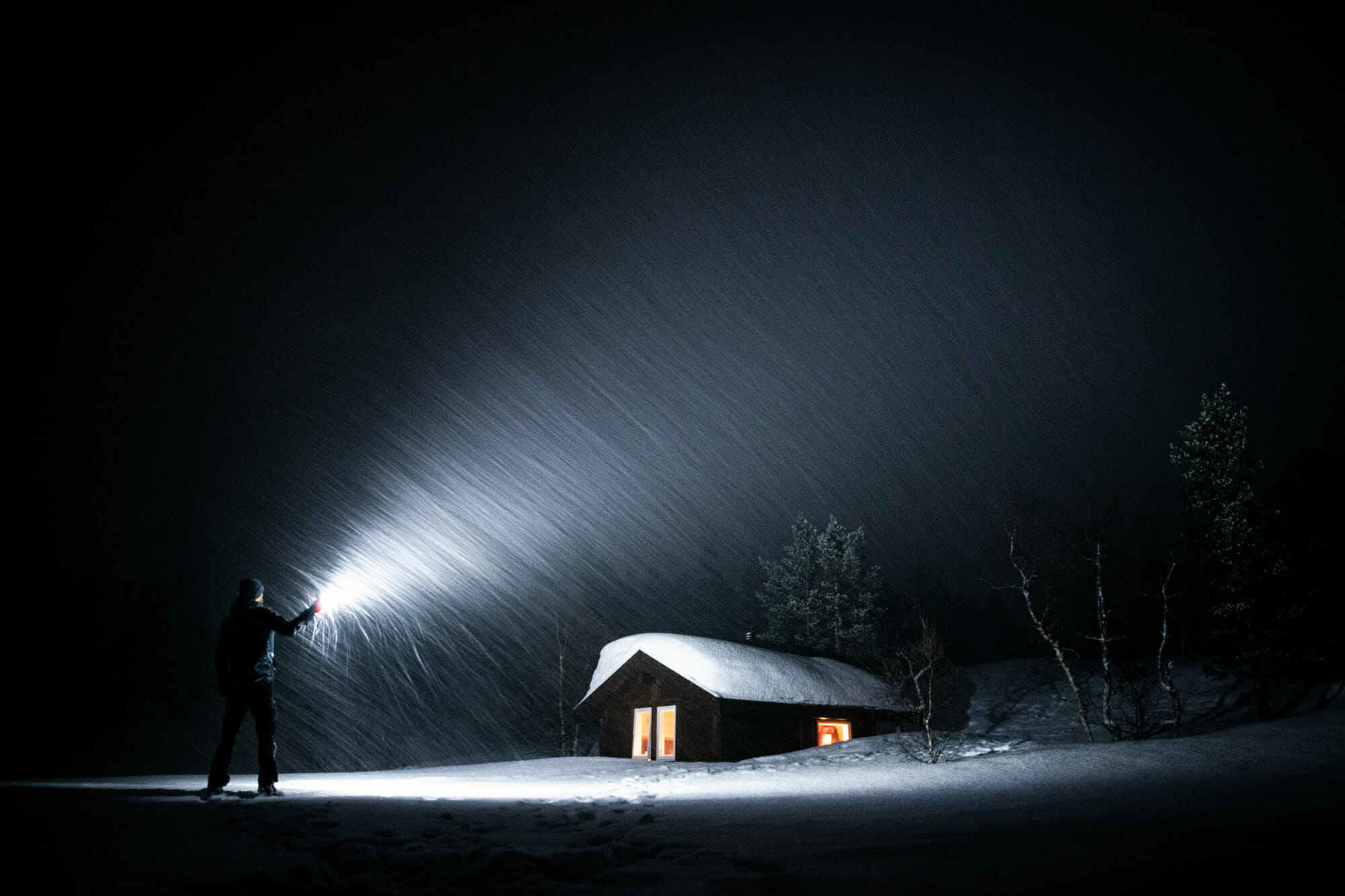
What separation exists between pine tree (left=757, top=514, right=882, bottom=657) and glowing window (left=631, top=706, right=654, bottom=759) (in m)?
16.2

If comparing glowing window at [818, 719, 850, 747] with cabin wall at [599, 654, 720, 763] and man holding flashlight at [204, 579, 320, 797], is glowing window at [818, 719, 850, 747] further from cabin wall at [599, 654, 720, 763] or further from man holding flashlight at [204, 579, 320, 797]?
man holding flashlight at [204, 579, 320, 797]

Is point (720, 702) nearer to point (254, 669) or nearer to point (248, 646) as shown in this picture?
point (254, 669)

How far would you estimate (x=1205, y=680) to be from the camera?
32.4 metres

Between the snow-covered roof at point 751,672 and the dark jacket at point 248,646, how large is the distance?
1702 cm

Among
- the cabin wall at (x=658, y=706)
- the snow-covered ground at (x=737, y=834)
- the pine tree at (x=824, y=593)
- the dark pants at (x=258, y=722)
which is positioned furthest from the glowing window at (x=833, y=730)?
the dark pants at (x=258, y=722)

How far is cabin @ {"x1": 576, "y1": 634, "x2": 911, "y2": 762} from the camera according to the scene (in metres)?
23.2

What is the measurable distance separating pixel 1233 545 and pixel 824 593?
23683 mm

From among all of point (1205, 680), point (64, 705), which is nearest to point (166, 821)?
point (1205, 680)

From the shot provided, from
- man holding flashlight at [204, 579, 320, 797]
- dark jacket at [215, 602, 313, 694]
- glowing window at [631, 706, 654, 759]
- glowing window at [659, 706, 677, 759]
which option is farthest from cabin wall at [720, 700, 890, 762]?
dark jacket at [215, 602, 313, 694]

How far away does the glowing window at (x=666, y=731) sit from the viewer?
25.4m

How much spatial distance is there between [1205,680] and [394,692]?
5009 centimetres

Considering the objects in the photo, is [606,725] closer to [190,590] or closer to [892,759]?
[892,759]

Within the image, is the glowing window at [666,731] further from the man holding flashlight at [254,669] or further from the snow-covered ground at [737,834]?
the man holding flashlight at [254,669]

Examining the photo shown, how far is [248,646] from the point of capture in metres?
8.25
